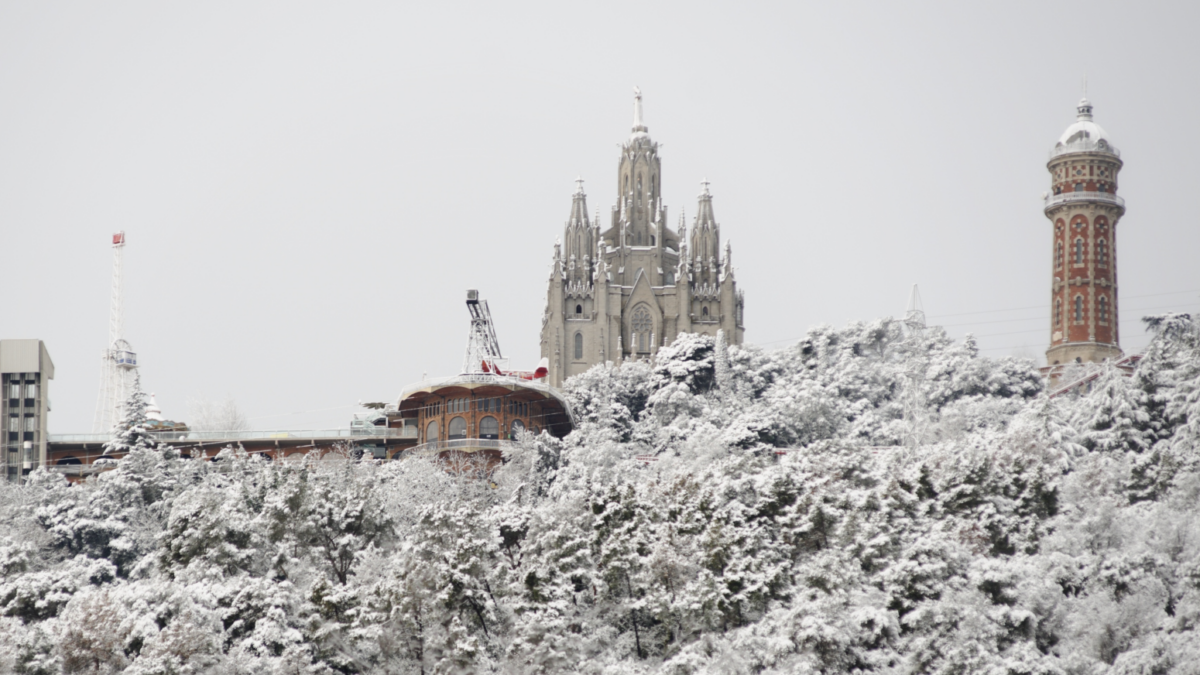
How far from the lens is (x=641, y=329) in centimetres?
13125

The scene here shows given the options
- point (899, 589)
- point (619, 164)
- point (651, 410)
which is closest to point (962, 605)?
point (899, 589)

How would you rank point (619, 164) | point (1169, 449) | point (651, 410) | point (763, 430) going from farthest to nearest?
1. point (619, 164)
2. point (651, 410)
3. point (763, 430)
4. point (1169, 449)

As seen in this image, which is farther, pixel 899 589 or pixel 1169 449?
pixel 1169 449

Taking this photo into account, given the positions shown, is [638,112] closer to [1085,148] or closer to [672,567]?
[1085,148]

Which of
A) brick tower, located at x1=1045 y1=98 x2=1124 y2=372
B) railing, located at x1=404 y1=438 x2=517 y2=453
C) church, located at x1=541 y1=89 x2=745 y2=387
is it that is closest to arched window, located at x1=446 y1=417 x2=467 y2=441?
railing, located at x1=404 y1=438 x2=517 y2=453

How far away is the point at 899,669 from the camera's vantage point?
53562 mm

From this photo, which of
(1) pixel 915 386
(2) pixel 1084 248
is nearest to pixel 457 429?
(1) pixel 915 386

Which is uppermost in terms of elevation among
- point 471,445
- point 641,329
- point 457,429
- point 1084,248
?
point 1084,248

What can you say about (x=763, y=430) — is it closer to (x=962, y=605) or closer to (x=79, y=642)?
(x=962, y=605)

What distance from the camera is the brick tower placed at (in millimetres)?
112062

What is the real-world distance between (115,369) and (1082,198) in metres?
72.8

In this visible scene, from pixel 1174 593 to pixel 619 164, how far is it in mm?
94552

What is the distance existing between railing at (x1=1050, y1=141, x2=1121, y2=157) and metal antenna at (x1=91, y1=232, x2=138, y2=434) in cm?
6834

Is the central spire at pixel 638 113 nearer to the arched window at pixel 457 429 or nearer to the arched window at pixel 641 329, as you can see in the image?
the arched window at pixel 641 329
